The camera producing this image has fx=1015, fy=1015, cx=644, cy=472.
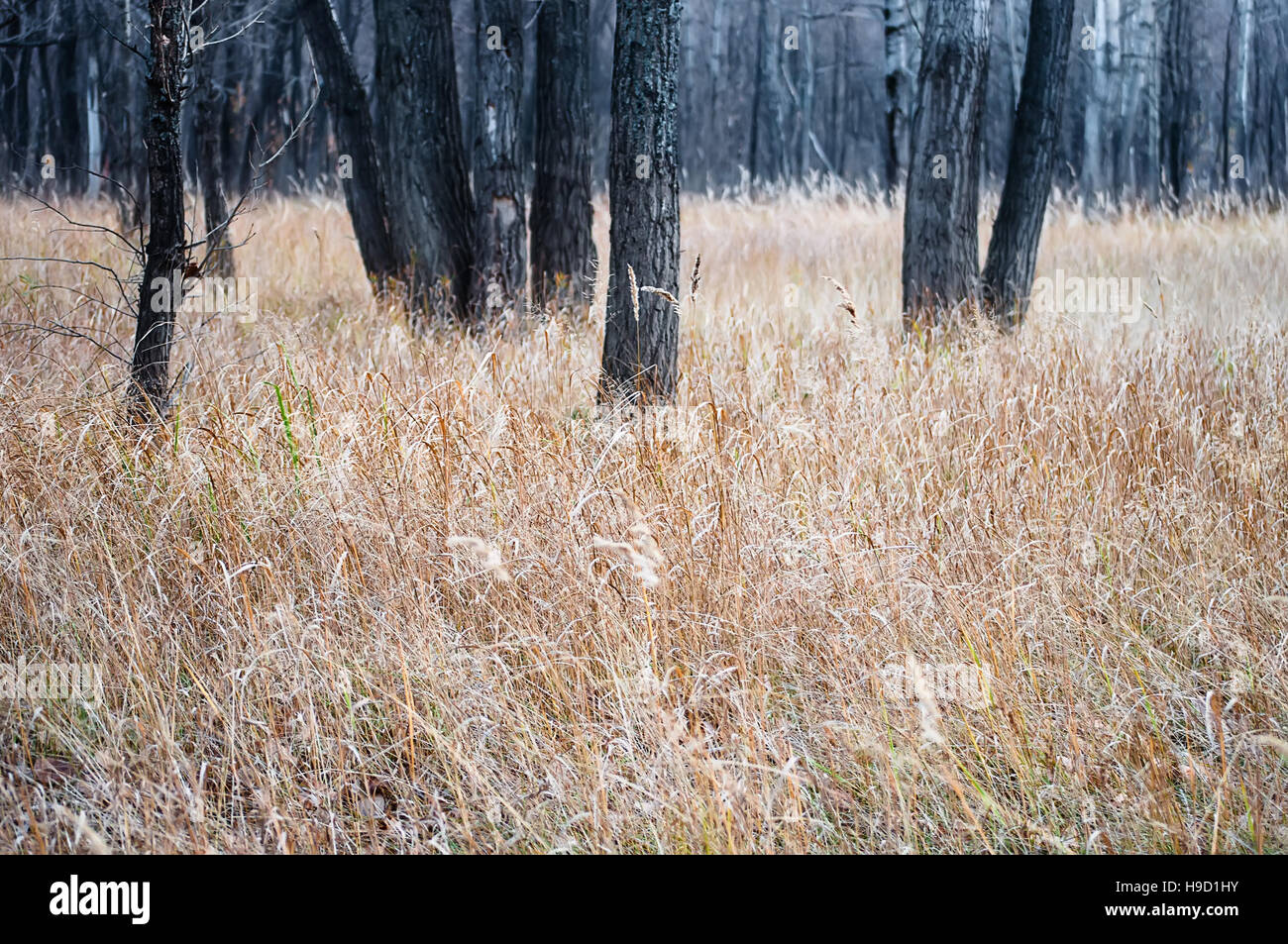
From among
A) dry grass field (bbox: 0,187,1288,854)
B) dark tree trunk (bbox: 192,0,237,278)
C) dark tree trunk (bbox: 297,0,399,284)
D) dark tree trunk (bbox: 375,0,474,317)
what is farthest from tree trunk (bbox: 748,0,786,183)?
dry grass field (bbox: 0,187,1288,854)

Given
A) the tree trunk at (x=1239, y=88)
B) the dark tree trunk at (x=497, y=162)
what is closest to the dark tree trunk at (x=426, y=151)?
the dark tree trunk at (x=497, y=162)

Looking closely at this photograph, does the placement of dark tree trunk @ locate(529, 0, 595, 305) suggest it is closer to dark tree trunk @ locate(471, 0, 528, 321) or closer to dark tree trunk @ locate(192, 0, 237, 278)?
dark tree trunk @ locate(471, 0, 528, 321)

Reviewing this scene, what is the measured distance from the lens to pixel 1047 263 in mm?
9445

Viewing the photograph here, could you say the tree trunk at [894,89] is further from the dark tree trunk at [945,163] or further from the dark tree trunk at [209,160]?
the dark tree trunk at [209,160]

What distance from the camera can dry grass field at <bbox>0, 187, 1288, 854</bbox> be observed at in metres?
2.09

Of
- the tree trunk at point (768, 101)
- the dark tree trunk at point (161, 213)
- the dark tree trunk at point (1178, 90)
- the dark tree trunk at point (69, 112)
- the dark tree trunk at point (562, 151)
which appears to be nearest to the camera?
the dark tree trunk at point (161, 213)

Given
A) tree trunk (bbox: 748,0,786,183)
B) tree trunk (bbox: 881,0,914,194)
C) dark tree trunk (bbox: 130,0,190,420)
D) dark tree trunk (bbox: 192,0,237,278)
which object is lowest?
dark tree trunk (bbox: 130,0,190,420)

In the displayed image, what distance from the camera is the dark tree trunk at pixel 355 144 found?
6949 millimetres

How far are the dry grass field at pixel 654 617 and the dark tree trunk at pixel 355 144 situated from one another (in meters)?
3.11

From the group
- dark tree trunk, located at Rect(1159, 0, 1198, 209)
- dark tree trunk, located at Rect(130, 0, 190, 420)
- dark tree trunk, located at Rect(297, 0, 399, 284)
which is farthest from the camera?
dark tree trunk, located at Rect(1159, 0, 1198, 209)

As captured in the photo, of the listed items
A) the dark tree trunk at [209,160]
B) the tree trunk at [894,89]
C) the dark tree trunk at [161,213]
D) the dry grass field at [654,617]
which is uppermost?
the tree trunk at [894,89]

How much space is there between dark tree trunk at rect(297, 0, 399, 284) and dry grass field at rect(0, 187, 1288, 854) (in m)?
3.11

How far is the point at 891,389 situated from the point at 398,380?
2113 millimetres
